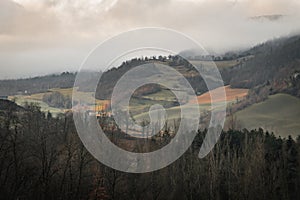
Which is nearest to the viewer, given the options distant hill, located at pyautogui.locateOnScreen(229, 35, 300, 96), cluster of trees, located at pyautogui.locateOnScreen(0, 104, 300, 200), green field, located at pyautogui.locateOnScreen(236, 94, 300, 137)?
cluster of trees, located at pyautogui.locateOnScreen(0, 104, 300, 200)

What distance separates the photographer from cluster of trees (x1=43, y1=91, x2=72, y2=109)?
416 feet

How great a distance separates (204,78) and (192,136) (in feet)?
284

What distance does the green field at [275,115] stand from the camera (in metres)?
107

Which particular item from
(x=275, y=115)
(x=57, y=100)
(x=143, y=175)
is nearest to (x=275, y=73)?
(x=275, y=115)

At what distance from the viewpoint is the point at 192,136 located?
6600 cm

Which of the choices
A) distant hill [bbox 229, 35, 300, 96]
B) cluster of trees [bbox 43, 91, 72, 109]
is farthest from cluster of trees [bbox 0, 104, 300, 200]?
distant hill [bbox 229, 35, 300, 96]

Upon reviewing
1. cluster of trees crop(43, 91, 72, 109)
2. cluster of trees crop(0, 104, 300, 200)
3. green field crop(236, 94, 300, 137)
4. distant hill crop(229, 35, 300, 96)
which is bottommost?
cluster of trees crop(0, 104, 300, 200)

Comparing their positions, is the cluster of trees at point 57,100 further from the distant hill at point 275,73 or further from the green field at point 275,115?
the distant hill at point 275,73

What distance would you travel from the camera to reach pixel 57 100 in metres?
139

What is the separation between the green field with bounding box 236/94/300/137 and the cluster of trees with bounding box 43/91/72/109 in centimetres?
5064

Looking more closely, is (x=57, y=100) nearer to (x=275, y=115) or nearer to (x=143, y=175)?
(x=275, y=115)

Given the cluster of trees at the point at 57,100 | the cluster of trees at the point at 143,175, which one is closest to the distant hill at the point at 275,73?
the cluster of trees at the point at 57,100

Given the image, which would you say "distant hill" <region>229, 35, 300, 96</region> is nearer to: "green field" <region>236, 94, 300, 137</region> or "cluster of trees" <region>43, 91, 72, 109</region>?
"green field" <region>236, 94, 300, 137</region>

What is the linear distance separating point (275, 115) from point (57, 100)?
6863 centimetres
